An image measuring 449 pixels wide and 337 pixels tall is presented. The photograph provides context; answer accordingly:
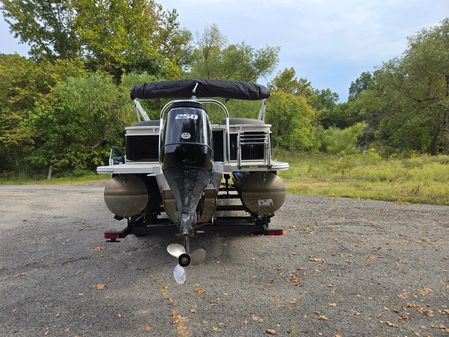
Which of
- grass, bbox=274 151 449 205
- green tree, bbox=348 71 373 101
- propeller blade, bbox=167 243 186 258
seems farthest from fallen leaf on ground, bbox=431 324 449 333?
green tree, bbox=348 71 373 101

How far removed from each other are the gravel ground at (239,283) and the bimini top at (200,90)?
2.11m

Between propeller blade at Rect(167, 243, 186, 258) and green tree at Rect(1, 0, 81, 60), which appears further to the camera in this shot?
green tree at Rect(1, 0, 81, 60)

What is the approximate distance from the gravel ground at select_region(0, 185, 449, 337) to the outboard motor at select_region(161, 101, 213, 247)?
892 mm

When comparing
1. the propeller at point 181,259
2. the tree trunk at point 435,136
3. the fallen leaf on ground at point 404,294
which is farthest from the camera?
the tree trunk at point 435,136

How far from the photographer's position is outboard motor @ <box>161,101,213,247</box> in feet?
10.00

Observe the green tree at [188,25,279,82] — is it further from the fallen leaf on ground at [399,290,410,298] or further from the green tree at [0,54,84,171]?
the fallen leaf on ground at [399,290,410,298]

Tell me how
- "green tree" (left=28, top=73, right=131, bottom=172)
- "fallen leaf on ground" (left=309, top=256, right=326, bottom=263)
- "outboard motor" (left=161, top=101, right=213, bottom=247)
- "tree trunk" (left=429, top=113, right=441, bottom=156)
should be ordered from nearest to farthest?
"outboard motor" (left=161, top=101, right=213, bottom=247)
"fallen leaf on ground" (left=309, top=256, right=326, bottom=263)
"green tree" (left=28, top=73, right=131, bottom=172)
"tree trunk" (left=429, top=113, right=441, bottom=156)

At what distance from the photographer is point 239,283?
375 centimetres

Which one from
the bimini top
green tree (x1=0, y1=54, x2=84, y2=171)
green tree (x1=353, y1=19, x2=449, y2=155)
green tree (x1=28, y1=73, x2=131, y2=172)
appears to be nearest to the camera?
the bimini top

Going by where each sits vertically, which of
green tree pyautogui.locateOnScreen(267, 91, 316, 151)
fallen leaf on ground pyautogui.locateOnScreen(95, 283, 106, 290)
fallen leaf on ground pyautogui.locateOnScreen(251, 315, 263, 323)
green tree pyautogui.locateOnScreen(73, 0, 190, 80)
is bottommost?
fallen leaf on ground pyautogui.locateOnScreen(95, 283, 106, 290)

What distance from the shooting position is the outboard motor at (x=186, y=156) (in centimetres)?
305

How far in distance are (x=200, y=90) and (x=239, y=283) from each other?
2.49 meters

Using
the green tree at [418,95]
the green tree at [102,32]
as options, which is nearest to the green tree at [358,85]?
the green tree at [418,95]

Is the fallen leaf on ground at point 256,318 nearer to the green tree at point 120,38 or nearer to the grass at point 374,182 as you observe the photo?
the grass at point 374,182
